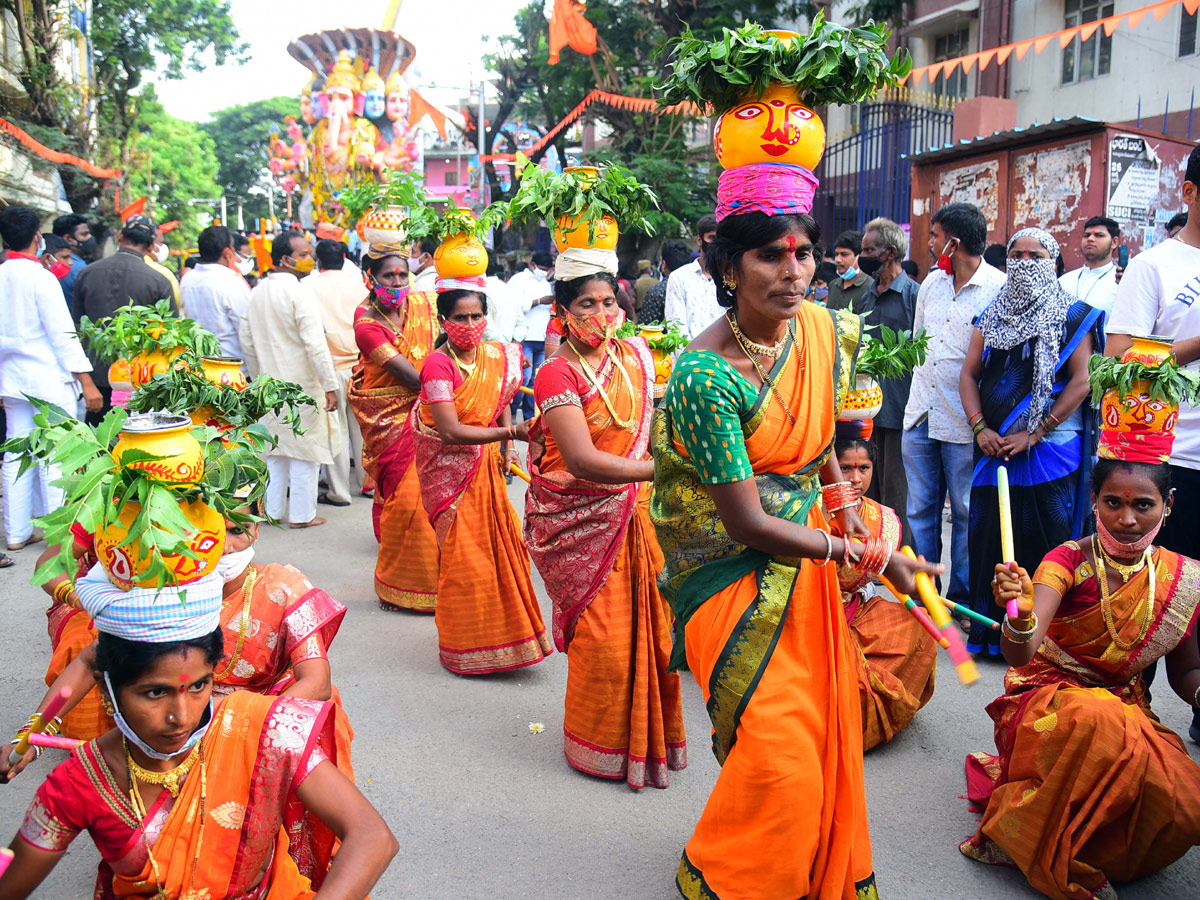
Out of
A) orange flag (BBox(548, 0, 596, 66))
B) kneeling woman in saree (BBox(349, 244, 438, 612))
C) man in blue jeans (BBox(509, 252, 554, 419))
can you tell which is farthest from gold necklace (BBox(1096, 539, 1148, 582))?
orange flag (BBox(548, 0, 596, 66))

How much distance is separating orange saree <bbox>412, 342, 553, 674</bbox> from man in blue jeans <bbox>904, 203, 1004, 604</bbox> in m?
2.28

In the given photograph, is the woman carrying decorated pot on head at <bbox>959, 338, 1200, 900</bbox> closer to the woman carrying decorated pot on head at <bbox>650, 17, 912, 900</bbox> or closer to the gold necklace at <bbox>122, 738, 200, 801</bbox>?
the woman carrying decorated pot on head at <bbox>650, 17, 912, 900</bbox>

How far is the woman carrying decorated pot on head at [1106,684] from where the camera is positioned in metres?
2.91

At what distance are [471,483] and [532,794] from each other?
69.5 inches

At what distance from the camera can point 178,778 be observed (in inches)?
82.4

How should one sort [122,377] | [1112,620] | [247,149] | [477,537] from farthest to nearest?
[247,149]
[477,537]
[122,377]
[1112,620]

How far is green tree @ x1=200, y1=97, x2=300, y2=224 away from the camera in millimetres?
62969

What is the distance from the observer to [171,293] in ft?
25.8

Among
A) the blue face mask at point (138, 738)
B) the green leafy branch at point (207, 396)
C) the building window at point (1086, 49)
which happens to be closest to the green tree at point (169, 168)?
the building window at point (1086, 49)

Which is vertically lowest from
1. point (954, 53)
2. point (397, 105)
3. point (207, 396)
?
point (207, 396)

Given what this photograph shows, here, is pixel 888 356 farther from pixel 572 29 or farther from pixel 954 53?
pixel 954 53

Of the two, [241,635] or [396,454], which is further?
[396,454]

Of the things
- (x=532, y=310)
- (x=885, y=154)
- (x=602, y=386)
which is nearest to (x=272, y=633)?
(x=602, y=386)

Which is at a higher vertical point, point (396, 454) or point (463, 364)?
point (463, 364)
